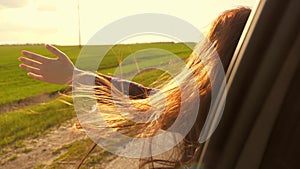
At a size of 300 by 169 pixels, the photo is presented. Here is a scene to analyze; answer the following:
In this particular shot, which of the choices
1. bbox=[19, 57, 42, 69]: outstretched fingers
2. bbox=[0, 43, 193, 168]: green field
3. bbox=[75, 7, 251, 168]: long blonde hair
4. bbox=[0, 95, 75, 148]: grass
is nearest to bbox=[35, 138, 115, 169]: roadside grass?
bbox=[0, 43, 193, 168]: green field

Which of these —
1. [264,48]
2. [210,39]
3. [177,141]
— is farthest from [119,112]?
[264,48]

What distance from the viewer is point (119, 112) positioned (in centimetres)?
159

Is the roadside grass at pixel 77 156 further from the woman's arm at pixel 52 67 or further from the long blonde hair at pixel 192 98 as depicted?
the long blonde hair at pixel 192 98

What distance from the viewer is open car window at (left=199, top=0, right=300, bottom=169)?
104cm

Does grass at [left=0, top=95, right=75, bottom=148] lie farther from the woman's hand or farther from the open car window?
the open car window

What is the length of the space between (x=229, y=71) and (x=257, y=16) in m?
0.17

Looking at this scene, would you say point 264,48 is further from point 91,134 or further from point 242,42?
point 91,134

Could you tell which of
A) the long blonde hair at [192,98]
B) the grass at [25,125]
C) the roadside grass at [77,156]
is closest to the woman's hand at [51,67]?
the long blonde hair at [192,98]

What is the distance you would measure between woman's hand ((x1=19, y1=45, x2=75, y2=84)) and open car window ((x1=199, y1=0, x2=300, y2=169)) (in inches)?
55.8

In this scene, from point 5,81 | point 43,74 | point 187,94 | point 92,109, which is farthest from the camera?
point 5,81

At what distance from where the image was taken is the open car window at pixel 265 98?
3.43ft

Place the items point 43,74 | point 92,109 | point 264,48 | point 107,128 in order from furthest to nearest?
point 43,74 → point 92,109 → point 107,128 → point 264,48

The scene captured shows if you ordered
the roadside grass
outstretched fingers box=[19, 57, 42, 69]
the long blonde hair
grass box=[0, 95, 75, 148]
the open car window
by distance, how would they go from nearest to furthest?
the open car window < the long blonde hair < outstretched fingers box=[19, 57, 42, 69] < the roadside grass < grass box=[0, 95, 75, 148]

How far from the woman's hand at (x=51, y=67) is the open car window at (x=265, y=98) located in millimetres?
1417
